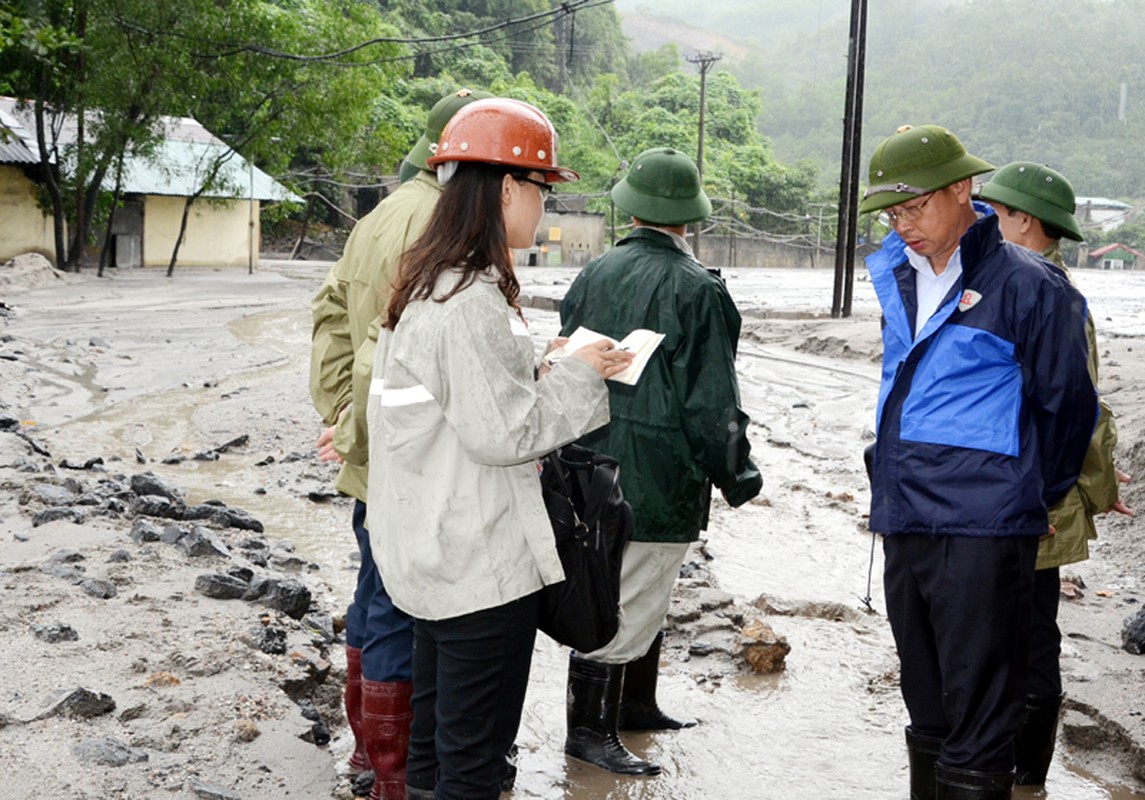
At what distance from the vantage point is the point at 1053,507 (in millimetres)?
3621

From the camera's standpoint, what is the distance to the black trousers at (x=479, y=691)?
9.18ft

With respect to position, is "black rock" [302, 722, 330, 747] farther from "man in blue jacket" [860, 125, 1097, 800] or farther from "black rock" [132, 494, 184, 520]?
"black rock" [132, 494, 184, 520]

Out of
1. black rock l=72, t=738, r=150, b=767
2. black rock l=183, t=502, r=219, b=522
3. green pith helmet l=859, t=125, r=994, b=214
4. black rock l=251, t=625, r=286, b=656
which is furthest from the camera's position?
black rock l=183, t=502, r=219, b=522

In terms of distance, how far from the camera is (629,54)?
109m

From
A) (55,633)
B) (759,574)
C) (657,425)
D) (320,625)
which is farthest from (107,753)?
(759,574)

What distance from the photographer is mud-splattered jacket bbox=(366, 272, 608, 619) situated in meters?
2.67

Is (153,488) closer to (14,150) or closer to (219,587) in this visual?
(219,587)

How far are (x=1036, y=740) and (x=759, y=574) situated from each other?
121 inches

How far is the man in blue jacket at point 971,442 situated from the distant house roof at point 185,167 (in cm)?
3182

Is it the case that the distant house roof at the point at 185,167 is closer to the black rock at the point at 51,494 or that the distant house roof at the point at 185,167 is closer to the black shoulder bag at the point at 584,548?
the black rock at the point at 51,494

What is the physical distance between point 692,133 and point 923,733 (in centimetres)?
7193

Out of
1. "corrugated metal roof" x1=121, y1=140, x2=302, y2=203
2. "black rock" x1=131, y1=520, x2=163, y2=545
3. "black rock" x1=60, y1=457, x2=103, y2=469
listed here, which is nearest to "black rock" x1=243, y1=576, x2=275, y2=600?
"black rock" x1=131, y1=520, x2=163, y2=545

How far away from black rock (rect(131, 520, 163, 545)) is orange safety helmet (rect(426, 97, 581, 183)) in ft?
13.1

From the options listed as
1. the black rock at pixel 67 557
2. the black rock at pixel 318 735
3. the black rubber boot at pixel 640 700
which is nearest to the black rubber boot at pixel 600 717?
the black rubber boot at pixel 640 700
